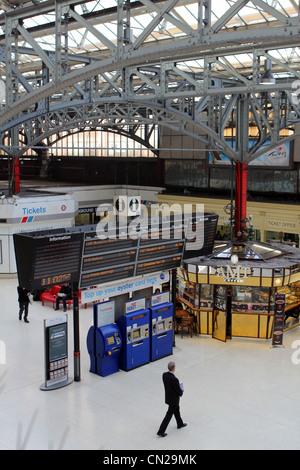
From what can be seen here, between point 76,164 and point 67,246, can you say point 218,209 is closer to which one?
point 76,164

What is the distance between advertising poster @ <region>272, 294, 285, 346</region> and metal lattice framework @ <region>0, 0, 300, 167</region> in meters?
5.06

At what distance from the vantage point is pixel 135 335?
13438 mm

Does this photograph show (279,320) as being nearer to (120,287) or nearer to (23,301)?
(120,287)

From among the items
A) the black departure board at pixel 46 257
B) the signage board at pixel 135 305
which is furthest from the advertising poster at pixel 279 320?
the black departure board at pixel 46 257

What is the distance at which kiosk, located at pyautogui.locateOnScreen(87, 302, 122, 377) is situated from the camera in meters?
12.9

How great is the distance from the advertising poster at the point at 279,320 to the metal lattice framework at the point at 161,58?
16.6 feet

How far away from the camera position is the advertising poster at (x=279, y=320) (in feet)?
49.2

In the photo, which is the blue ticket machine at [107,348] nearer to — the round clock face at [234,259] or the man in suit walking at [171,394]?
the man in suit walking at [171,394]

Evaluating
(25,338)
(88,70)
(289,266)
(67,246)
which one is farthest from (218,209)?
(88,70)

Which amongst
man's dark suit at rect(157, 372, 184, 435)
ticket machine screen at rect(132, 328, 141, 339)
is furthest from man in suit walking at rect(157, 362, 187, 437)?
ticket machine screen at rect(132, 328, 141, 339)

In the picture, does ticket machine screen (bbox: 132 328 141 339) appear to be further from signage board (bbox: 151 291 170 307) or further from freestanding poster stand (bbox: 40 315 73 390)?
freestanding poster stand (bbox: 40 315 73 390)

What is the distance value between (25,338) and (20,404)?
432 centimetres

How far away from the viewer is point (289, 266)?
15.6 m

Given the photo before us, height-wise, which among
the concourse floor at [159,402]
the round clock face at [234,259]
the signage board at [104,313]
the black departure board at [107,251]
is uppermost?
the black departure board at [107,251]
